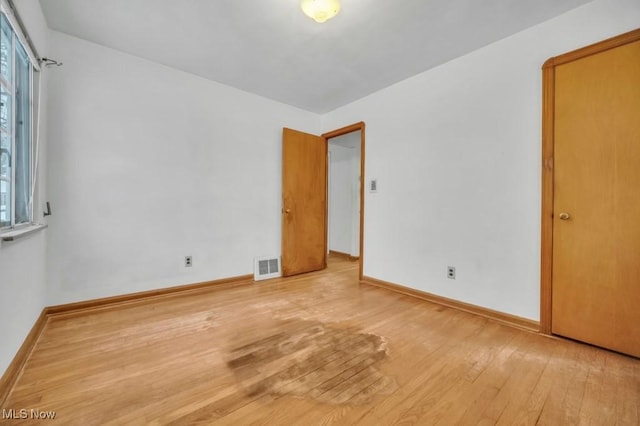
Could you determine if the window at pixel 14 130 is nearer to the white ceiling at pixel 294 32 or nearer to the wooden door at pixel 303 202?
the white ceiling at pixel 294 32

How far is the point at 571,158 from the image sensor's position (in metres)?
1.88

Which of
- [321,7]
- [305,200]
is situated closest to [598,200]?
[321,7]

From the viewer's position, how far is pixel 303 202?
3.78 m

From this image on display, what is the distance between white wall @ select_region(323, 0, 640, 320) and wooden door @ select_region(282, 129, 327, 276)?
985 millimetres

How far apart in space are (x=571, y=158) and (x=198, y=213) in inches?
138

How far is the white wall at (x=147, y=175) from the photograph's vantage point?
7.41 feet

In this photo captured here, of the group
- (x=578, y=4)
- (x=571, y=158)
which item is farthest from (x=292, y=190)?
(x=578, y=4)

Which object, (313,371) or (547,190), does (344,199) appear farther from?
(313,371)

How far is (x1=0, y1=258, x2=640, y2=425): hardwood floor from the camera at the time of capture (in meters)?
1.19

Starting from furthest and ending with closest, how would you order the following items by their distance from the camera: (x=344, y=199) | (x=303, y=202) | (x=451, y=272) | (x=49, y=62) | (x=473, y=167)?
(x=344, y=199)
(x=303, y=202)
(x=451, y=272)
(x=473, y=167)
(x=49, y=62)

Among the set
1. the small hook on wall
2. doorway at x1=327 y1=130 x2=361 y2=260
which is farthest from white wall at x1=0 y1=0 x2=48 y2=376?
doorway at x1=327 y1=130 x2=361 y2=260

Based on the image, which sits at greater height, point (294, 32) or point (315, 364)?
point (294, 32)

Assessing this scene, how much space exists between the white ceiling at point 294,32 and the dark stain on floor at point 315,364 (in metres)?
2.46

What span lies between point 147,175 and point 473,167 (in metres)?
3.27
